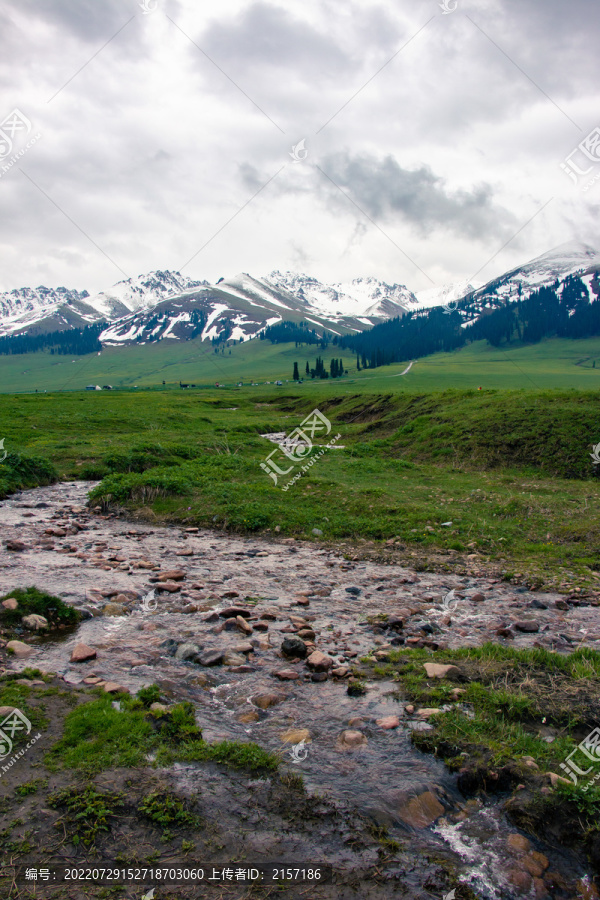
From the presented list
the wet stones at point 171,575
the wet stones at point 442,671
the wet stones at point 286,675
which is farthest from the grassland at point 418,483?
the wet stones at point 286,675

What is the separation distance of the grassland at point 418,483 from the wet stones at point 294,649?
6233 mm

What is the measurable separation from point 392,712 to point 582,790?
7.88 feet

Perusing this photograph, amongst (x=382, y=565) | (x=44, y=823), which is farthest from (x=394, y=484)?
(x=44, y=823)

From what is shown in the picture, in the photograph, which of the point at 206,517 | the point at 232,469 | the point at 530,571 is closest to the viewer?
the point at 530,571

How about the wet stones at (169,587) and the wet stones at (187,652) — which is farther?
the wet stones at (169,587)

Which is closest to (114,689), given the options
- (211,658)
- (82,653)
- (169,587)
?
(82,653)

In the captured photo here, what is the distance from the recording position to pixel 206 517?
1792cm

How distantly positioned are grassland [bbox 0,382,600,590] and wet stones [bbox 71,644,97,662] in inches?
346

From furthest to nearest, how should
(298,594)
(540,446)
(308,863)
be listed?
(540,446) → (298,594) → (308,863)

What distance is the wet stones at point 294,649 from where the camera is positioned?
27.4 ft

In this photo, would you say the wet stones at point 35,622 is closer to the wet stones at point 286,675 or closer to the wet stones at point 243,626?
the wet stones at point 243,626

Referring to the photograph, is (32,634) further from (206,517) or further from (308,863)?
(206,517)

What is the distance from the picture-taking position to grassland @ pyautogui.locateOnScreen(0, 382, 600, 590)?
583 inches

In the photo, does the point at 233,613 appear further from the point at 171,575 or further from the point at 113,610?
the point at 171,575
